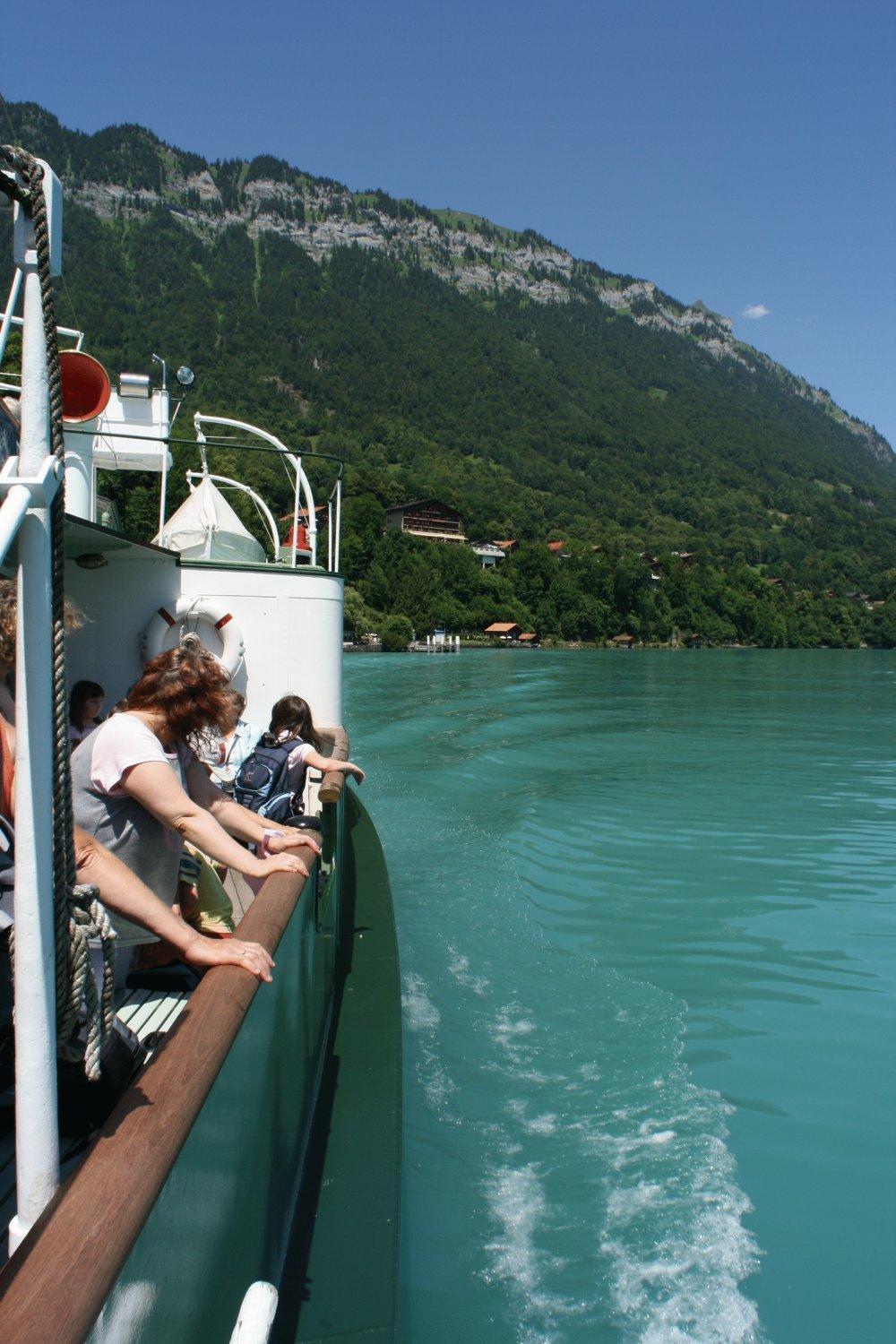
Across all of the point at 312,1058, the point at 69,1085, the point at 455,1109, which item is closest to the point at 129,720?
the point at 69,1085

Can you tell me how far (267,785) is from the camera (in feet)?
16.7

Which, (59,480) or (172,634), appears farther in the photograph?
(172,634)

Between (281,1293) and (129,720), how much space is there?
1.66 meters

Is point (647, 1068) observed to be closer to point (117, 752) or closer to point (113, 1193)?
point (117, 752)

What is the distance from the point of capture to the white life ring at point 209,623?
821cm

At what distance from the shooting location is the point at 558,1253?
3994 millimetres

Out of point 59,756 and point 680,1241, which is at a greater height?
point 59,756

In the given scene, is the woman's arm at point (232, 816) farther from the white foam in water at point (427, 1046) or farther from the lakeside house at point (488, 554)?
the lakeside house at point (488, 554)

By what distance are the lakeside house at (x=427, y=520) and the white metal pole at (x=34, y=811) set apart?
116883mm

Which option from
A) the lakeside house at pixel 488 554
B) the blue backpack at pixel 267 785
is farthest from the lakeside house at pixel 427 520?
the blue backpack at pixel 267 785

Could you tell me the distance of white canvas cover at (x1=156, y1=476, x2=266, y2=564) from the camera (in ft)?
29.9

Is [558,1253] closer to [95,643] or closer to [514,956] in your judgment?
[514,956]

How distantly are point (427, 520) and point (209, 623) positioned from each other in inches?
4715

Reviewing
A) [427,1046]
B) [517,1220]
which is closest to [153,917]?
[517,1220]
